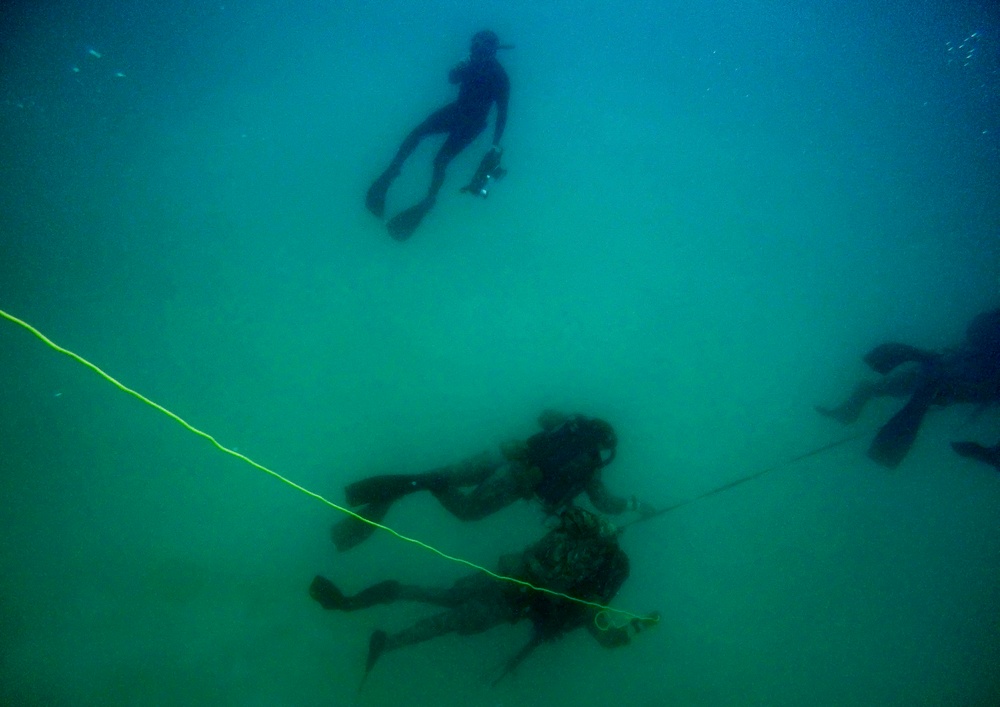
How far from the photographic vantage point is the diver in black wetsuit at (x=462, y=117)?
21.3 ft

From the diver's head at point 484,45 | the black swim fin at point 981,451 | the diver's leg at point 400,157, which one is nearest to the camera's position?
the black swim fin at point 981,451

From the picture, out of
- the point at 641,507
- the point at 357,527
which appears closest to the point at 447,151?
the point at 357,527

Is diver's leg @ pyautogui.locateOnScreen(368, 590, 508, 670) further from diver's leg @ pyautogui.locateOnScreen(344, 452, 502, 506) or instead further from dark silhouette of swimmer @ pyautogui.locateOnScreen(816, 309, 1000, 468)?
dark silhouette of swimmer @ pyautogui.locateOnScreen(816, 309, 1000, 468)

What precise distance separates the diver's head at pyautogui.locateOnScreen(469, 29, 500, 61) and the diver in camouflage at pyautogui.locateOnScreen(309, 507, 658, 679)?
6176 mm

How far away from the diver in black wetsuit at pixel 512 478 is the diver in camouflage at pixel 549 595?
493mm

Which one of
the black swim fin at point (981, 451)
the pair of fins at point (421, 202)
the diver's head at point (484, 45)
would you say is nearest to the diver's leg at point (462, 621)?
the pair of fins at point (421, 202)

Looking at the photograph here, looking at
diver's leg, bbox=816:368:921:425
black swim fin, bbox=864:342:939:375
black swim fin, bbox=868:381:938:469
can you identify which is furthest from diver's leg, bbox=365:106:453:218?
black swim fin, bbox=868:381:938:469

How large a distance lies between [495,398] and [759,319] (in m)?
18.1

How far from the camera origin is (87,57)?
24.7 metres

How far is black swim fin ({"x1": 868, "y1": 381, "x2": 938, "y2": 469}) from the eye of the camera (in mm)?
5969

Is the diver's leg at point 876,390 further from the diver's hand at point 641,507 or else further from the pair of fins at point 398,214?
the pair of fins at point 398,214

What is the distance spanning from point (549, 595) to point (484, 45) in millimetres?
6931

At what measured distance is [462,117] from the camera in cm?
700

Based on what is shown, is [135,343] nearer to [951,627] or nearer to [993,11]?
[951,627]
